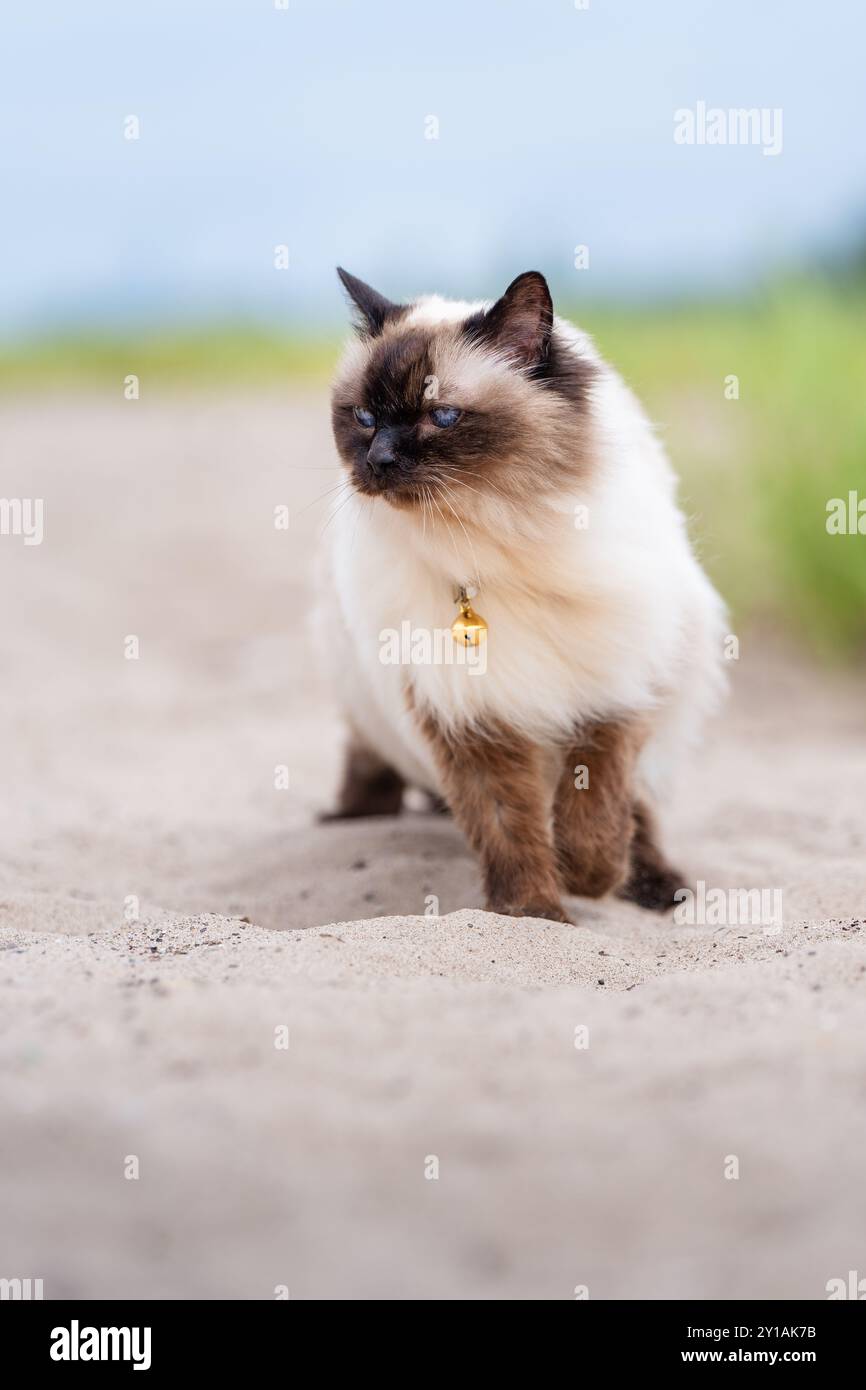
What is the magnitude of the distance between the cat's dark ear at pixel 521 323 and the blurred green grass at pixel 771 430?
3258 mm

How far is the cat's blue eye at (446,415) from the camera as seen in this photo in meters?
3.63

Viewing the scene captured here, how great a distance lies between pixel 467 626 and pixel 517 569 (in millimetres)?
198

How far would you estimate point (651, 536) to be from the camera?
13.0 ft

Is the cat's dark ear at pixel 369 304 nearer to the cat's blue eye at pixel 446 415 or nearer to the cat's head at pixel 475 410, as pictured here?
Answer: the cat's head at pixel 475 410

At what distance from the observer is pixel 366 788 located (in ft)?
18.0

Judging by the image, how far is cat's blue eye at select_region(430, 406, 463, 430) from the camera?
11.9ft

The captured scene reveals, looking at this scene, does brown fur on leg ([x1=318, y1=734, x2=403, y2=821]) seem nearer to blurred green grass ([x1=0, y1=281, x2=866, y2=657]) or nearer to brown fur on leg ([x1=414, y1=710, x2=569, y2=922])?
brown fur on leg ([x1=414, y1=710, x2=569, y2=922])

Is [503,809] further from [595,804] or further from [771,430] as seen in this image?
[771,430]

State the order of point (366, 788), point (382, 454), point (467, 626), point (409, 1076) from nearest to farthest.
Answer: point (409, 1076)
point (382, 454)
point (467, 626)
point (366, 788)

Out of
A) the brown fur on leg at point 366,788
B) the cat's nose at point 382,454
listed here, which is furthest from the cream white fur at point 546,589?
the brown fur on leg at point 366,788

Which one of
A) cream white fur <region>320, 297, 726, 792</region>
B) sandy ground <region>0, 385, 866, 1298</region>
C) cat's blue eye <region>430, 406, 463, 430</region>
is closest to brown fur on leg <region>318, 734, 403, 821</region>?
sandy ground <region>0, 385, 866, 1298</region>

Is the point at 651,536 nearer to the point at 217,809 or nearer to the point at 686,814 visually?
the point at 686,814

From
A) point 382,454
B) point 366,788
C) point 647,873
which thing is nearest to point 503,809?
point 647,873

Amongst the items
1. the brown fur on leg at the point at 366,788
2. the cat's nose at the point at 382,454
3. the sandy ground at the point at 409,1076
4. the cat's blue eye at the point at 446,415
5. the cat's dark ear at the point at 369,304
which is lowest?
the sandy ground at the point at 409,1076
